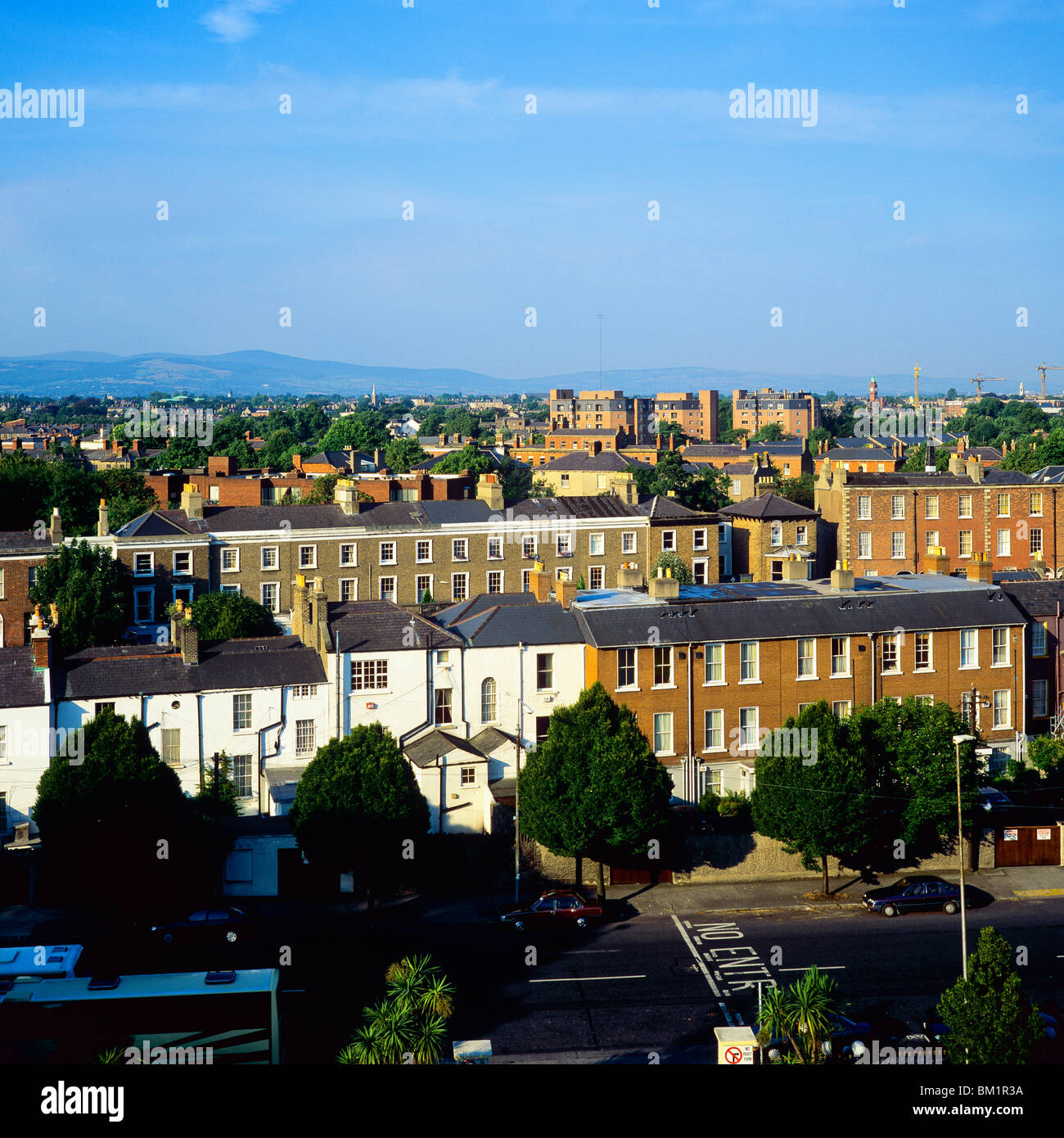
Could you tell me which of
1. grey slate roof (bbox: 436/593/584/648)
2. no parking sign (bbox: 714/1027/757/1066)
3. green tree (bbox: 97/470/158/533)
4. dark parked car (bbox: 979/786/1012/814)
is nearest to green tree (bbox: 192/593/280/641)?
grey slate roof (bbox: 436/593/584/648)

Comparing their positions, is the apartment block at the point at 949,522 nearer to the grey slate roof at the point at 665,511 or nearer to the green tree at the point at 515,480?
the grey slate roof at the point at 665,511

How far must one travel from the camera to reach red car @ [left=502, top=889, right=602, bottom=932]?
38.6 metres

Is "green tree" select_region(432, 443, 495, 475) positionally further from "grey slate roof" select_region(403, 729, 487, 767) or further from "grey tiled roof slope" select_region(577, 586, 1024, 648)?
"grey slate roof" select_region(403, 729, 487, 767)

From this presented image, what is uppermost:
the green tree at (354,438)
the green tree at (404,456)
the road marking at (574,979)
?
the green tree at (354,438)

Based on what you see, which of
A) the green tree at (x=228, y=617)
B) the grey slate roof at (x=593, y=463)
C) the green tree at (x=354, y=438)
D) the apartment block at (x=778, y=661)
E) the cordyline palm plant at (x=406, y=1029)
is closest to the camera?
the cordyline palm plant at (x=406, y=1029)

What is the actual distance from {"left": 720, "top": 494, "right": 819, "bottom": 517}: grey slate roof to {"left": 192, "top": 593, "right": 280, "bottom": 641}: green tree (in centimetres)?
3936

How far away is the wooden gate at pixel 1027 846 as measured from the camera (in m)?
44.4

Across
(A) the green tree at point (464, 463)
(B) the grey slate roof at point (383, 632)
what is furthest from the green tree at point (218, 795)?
(A) the green tree at point (464, 463)

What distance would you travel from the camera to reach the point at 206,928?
122 feet

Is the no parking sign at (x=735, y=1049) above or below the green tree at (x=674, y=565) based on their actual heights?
below

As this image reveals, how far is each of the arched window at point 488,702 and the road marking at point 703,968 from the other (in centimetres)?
1161

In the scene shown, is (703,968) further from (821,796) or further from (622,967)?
(821,796)

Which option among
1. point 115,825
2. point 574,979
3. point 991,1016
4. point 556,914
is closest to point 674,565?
point 556,914
